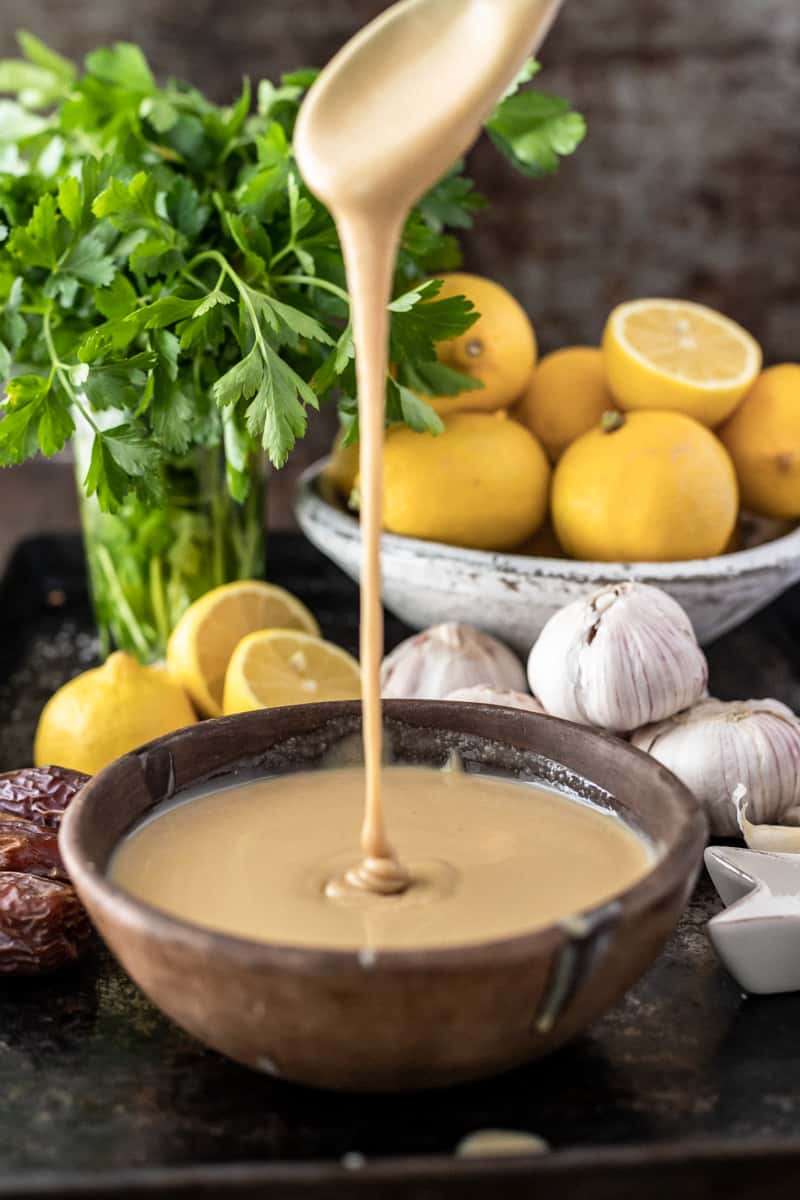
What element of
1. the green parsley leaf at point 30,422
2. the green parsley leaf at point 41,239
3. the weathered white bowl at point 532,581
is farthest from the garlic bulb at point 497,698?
the green parsley leaf at point 41,239

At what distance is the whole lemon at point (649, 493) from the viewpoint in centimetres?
103

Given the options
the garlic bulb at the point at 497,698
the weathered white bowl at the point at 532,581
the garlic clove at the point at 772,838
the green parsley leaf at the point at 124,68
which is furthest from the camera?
the green parsley leaf at the point at 124,68

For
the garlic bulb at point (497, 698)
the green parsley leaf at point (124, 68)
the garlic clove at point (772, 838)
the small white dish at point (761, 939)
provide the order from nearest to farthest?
the small white dish at point (761, 939) < the garlic clove at point (772, 838) < the garlic bulb at point (497, 698) < the green parsley leaf at point (124, 68)

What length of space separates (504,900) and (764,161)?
5.02 feet

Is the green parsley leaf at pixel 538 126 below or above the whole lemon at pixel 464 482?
above

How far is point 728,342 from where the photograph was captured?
45.2 inches

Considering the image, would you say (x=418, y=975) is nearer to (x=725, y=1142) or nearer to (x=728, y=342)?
(x=725, y=1142)

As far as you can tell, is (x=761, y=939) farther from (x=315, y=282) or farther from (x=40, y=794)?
(x=315, y=282)

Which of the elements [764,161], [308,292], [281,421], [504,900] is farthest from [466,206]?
[764,161]

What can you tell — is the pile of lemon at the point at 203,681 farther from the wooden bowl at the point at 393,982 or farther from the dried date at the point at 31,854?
the wooden bowl at the point at 393,982

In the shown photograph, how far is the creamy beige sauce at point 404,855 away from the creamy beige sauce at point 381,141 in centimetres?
2

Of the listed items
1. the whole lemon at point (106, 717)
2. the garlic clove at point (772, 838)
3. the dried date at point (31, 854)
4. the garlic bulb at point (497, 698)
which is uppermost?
the dried date at point (31, 854)

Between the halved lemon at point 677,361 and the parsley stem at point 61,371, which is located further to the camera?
the halved lemon at point 677,361

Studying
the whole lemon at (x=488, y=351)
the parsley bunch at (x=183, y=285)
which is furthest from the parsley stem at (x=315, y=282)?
the whole lemon at (x=488, y=351)
